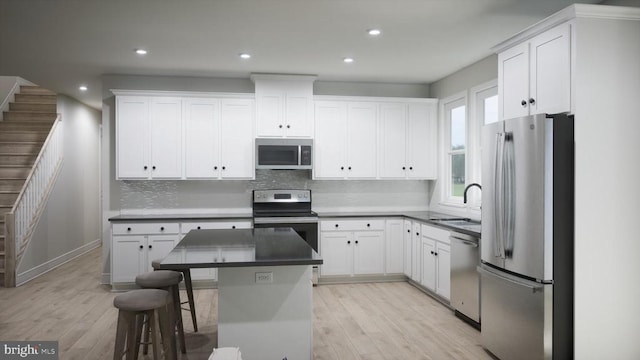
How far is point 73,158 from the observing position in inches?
310

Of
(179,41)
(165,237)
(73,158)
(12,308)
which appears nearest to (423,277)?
(165,237)

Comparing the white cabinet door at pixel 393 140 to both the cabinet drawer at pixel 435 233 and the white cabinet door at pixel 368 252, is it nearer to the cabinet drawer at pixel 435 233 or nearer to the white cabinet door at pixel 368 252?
the white cabinet door at pixel 368 252

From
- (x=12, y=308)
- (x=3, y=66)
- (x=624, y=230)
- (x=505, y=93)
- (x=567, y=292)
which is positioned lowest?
(x=12, y=308)

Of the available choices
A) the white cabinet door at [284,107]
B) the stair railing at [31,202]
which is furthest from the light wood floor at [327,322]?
the white cabinet door at [284,107]

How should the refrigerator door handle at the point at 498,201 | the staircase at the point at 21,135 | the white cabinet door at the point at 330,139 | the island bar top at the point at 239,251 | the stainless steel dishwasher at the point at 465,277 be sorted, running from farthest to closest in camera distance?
1. the staircase at the point at 21,135
2. the white cabinet door at the point at 330,139
3. the stainless steel dishwasher at the point at 465,277
4. the refrigerator door handle at the point at 498,201
5. the island bar top at the point at 239,251

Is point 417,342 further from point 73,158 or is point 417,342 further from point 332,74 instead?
point 73,158

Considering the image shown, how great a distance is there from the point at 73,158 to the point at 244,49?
4.77 metres

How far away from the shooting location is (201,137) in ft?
18.9

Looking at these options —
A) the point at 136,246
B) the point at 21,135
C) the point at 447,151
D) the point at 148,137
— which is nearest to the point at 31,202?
the point at 21,135

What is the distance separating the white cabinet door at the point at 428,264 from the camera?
5104 millimetres

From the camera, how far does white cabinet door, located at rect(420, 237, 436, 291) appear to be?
16.7 ft

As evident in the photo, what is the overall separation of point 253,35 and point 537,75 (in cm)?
248

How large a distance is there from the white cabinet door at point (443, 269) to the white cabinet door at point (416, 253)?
1.53 feet

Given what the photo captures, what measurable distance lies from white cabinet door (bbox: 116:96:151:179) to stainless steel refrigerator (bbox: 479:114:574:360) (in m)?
4.16
